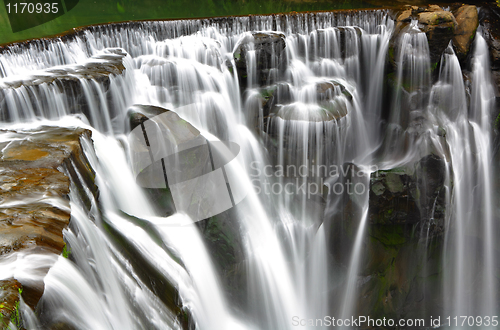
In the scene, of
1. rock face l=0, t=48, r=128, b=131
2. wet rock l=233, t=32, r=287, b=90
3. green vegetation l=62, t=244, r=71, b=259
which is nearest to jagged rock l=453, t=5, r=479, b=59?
wet rock l=233, t=32, r=287, b=90

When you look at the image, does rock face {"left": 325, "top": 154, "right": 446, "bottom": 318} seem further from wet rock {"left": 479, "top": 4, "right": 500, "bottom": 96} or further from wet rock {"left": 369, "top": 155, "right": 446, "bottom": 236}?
wet rock {"left": 479, "top": 4, "right": 500, "bottom": 96}

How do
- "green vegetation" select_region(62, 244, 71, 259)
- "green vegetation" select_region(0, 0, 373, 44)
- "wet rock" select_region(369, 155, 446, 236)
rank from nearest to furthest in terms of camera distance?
"green vegetation" select_region(62, 244, 71, 259) < "wet rock" select_region(369, 155, 446, 236) < "green vegetation" select_region(0, 0, 373, 44)

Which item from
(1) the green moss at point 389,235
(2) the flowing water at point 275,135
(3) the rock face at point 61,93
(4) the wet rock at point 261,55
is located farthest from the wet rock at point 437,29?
(3) the rock face at point 61,93

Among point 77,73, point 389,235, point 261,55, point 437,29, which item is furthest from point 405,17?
point 77,73

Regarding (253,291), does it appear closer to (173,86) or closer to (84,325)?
(84,325)

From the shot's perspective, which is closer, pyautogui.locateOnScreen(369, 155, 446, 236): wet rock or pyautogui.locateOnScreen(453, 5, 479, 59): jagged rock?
pyautogui.locateOnScreen(369, 155, 446, 236): wet rock

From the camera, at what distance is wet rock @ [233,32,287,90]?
7281 millimetres

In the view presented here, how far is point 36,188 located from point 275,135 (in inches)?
172

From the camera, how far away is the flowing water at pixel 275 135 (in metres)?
4.54

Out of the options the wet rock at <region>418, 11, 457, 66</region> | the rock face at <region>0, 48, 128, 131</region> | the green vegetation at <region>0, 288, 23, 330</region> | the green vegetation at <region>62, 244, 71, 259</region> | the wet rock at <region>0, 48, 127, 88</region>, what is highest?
the wet rock at <region>418, 11, 457, 66</region>

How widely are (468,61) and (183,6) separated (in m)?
8.12

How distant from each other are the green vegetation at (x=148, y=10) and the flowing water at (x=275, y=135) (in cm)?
150

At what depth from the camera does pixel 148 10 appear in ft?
32.7

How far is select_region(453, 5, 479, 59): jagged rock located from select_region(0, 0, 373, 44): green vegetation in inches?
161
